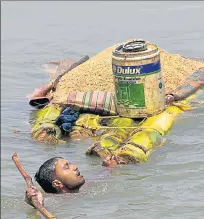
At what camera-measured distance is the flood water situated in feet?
15.7

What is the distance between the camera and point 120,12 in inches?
631

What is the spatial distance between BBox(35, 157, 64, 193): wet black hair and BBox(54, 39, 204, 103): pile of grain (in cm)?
215

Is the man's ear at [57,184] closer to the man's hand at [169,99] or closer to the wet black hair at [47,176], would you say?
the wet black hair at [47,176]

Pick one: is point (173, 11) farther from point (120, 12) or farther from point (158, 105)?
point (158, 105)

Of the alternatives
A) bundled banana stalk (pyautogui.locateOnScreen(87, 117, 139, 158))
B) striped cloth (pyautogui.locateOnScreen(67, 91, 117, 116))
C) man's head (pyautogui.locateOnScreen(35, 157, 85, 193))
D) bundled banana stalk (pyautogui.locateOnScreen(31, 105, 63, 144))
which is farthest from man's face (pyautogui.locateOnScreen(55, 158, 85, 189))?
striped cloth (pyautogui.locateOnScreen(67, 91, 117, 116))

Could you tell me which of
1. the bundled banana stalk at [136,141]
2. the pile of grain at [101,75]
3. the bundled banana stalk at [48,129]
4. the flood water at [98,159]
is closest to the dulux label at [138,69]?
the bundled banana stalk at [136,141]

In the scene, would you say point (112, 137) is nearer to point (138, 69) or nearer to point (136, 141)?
point (136, 141)

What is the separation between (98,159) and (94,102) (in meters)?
1.16

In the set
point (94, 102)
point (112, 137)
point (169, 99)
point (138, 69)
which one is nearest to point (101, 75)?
point (94, 102)

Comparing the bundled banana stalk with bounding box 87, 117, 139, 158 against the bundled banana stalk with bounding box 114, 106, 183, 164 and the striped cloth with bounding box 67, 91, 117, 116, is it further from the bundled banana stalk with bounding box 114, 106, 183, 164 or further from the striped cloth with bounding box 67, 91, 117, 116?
the striped cloth with bounding box 67, 91, 117, 116

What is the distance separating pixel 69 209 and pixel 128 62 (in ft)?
6.64

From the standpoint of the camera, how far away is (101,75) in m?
7.84

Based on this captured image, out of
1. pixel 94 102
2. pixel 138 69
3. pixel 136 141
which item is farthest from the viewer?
pixel 94 102

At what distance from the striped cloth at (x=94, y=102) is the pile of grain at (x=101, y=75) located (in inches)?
11.9
